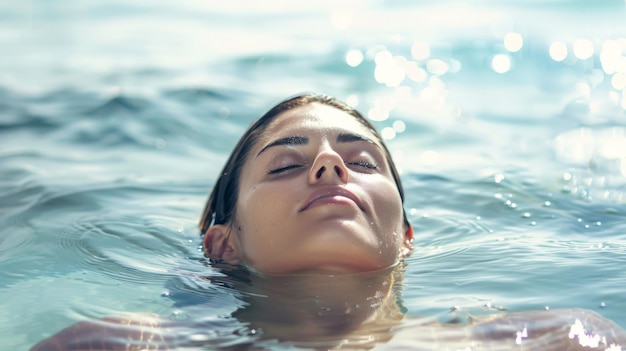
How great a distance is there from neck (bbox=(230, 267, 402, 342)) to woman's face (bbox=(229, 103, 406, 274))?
8cm

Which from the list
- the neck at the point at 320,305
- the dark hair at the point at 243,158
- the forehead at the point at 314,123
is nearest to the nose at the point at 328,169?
the forehead at the point at 314,123

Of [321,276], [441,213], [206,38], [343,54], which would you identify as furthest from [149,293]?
[206,38]

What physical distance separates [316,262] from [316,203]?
259 millimetres

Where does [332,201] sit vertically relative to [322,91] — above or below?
below

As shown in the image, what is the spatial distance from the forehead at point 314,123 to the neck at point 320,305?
697 mm

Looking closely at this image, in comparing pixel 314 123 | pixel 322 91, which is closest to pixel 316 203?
pixel 314 123

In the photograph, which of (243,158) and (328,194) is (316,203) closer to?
(328,194)

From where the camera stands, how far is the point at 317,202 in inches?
150

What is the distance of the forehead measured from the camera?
4.20m

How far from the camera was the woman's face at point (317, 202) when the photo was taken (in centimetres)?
377

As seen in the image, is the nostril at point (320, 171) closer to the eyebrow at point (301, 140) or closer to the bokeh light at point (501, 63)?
the eyebrow at point (301, 140)

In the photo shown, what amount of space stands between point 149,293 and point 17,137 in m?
3.66

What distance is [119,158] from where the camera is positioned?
6898mm

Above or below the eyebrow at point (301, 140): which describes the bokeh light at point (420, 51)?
above
